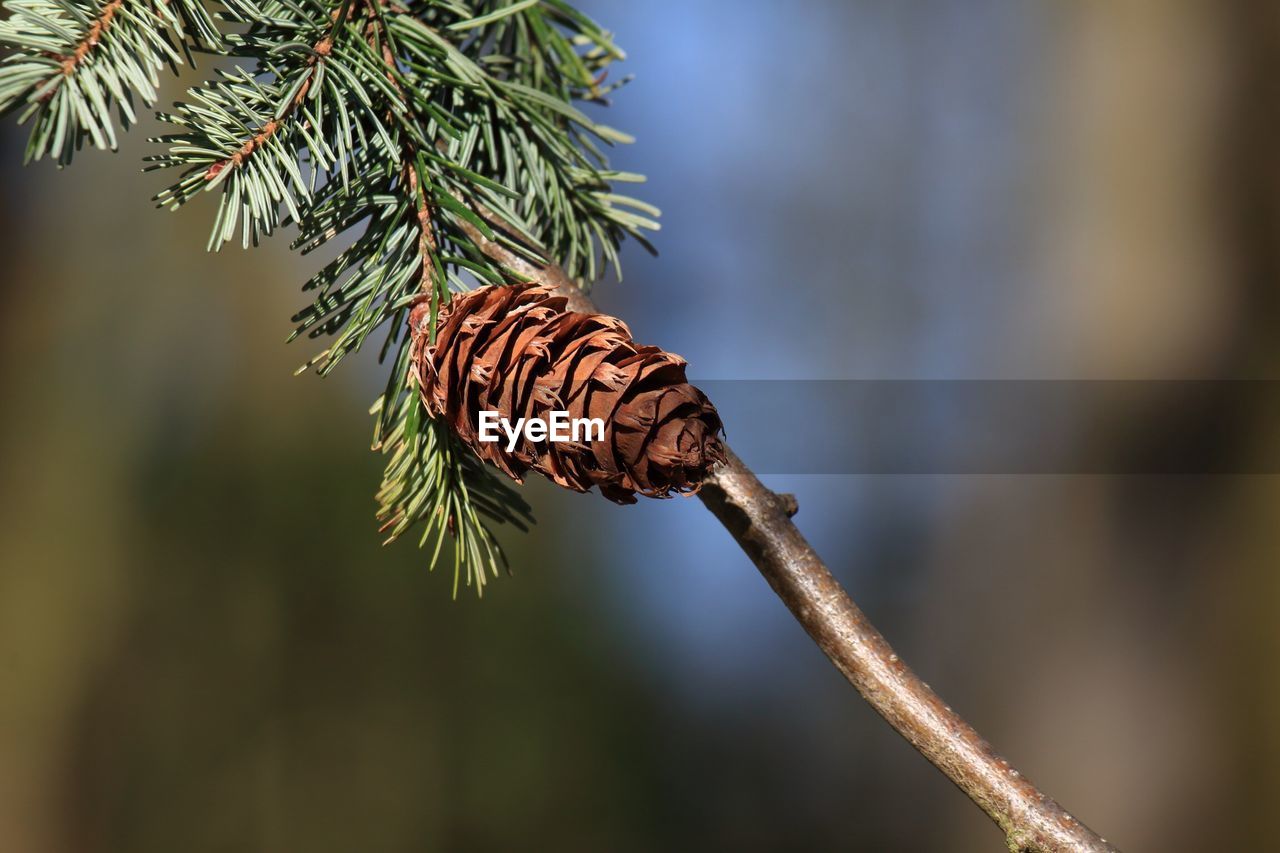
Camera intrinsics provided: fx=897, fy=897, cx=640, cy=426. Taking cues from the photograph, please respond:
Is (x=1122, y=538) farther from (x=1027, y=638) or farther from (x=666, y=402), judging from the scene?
(x=666, y=402)

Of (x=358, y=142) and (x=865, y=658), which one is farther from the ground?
(x=358, y=142)

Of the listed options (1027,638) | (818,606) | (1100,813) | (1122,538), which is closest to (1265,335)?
(1122,538)
